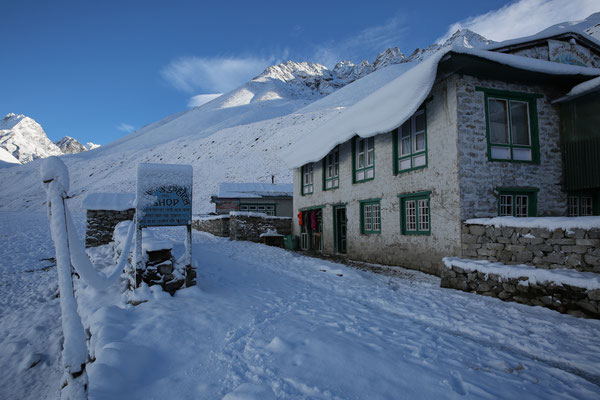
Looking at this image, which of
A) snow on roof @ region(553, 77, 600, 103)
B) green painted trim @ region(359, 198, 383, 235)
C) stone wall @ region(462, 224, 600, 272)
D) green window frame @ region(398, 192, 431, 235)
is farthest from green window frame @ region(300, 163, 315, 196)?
snow on roof @ region(553, 77, 600, 103)

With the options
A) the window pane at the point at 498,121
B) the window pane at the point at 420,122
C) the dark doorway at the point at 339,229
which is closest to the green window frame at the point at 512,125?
the window pane at the point at 498,121

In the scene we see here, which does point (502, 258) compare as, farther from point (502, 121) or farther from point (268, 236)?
point (268, 236)

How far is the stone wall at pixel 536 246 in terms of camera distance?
5619 mm

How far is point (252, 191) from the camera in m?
25.0

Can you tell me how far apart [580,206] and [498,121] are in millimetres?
4114

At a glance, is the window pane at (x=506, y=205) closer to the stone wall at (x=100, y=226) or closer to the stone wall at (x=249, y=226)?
the stone wall at (x=249, y=226)

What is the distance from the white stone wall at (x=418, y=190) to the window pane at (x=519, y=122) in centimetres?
229

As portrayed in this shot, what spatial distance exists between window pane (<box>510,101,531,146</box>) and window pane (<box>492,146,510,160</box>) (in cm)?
55

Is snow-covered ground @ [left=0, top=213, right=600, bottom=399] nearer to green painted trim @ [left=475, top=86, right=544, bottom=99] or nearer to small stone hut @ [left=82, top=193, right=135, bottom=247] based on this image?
green painted trim @ [left=475, top=86, right=544, bottom=99]

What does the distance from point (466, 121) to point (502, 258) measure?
404cm

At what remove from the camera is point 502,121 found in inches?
374

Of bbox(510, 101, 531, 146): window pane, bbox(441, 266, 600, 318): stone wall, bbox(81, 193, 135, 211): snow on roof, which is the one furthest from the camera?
bbox(81, 193, 135, 211): snow on roof

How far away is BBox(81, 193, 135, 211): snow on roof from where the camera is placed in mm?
12812

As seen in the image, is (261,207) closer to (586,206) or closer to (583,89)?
(586,206)
